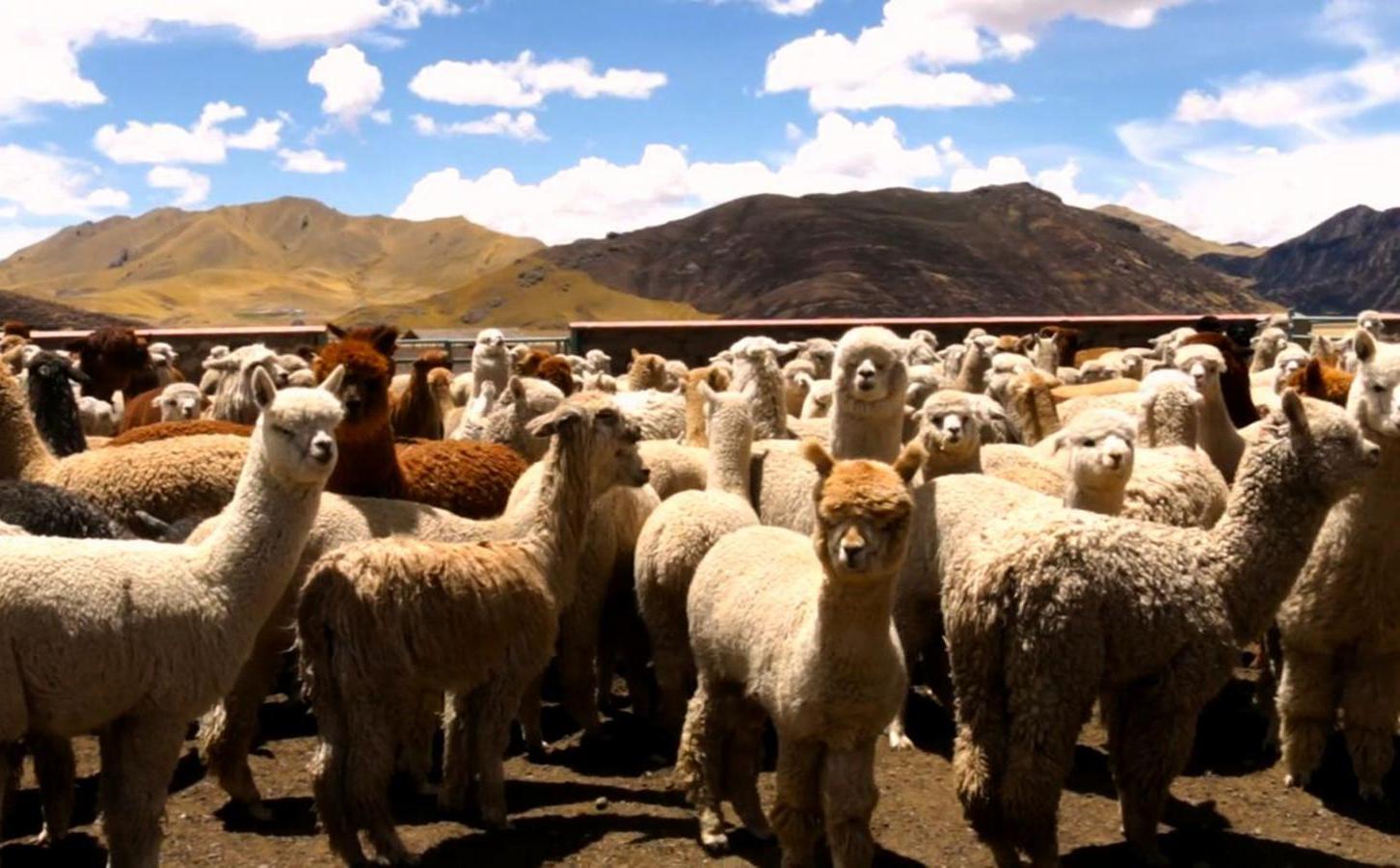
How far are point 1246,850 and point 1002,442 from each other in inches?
192

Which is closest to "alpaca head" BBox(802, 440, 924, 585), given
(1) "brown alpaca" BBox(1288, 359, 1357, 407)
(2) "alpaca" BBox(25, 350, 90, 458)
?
(1) "brown alpaca" BBox(1288, 359, 1357, 407)

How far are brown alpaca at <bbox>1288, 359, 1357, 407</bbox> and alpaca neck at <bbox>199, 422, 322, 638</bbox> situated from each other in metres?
6.20

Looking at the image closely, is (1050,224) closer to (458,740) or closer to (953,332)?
(953,332)

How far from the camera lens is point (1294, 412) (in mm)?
5789

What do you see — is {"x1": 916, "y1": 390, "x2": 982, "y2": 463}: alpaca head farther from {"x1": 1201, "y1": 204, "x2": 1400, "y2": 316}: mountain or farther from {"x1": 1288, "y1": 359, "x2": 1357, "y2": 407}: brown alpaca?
{"x1": 1201, "y1": 204, "x2": 1400, "y2": 316}: mountain

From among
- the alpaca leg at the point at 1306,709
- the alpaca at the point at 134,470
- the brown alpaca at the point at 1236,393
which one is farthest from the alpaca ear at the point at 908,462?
the brown alpaca at the point at 1236,393

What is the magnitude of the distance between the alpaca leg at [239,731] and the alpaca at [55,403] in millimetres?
3664

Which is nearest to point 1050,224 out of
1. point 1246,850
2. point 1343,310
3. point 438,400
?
point 1343,310

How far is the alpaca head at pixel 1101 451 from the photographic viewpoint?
7109mm

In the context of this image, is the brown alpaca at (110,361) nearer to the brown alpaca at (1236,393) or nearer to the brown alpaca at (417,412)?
the brown alpaca at (417,412)

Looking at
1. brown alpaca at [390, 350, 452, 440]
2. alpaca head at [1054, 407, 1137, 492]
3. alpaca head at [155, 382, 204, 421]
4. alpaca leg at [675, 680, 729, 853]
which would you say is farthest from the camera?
brown alpaca at [390, 350, 452, 440]

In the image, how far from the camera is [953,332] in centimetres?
2009

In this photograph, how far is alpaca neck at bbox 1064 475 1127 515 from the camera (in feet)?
23.8

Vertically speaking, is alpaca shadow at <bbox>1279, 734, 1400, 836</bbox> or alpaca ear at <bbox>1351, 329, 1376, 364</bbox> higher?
alpaca ear at <bbox>1351, 329, 1376, 364</bbox>
